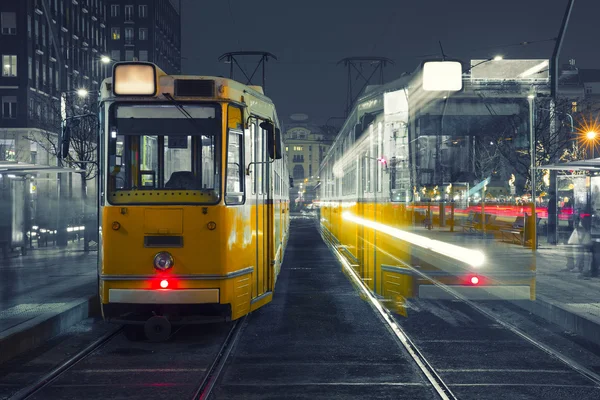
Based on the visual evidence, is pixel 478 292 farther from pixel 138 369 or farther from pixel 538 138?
pixel 538 138

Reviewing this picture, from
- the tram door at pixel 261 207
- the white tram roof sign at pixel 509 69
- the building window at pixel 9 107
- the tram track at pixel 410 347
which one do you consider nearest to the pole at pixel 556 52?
the tram track at pixel 410 347

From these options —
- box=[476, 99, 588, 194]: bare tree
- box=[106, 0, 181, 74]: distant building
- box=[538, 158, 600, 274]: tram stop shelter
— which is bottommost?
box=[538, 158, 600, 274]: tram stop shelter

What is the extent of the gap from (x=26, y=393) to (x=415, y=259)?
52.9ft

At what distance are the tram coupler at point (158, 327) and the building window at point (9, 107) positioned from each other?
5008 centimetres

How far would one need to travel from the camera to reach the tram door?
9953 mm

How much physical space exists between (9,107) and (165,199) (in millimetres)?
50417

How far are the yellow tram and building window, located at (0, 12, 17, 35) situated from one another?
5142 centimetres

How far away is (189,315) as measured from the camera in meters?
8.74

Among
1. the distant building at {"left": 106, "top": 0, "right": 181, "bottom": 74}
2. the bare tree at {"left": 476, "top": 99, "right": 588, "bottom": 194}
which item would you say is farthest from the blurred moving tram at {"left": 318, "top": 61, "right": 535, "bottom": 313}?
the distant building at {"left": 106, "top": 0, "right": 181, "bottom": 74}

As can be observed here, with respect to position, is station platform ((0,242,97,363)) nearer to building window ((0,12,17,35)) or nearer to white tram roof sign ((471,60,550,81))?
building window ((0,12,17,35))

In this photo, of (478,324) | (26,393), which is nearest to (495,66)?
(478,324)

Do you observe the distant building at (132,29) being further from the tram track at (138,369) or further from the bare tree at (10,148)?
the tram track at (138,369)

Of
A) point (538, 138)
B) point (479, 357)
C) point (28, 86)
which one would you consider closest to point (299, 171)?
point (28, 86)

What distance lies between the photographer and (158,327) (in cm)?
866
